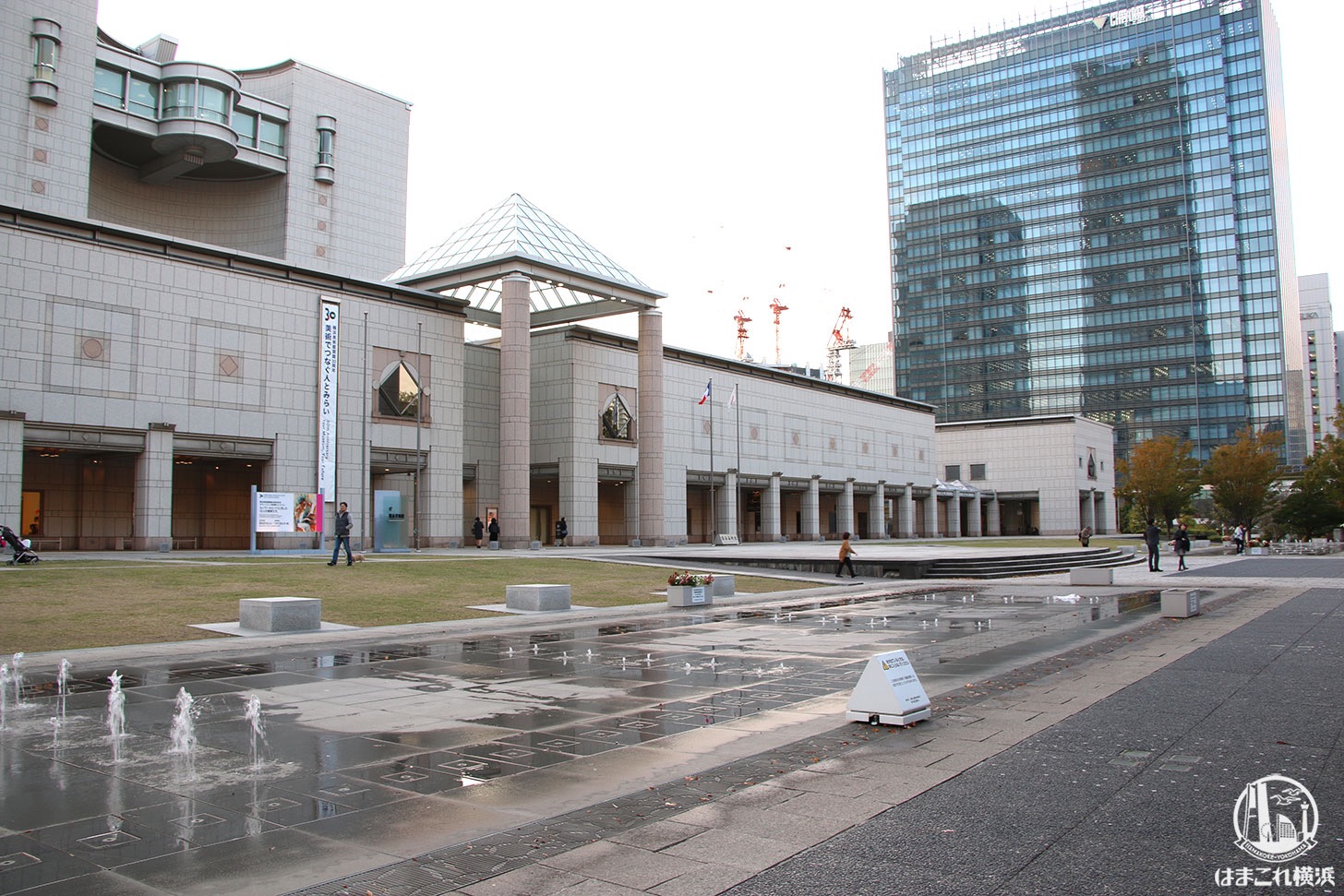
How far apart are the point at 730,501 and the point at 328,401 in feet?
119

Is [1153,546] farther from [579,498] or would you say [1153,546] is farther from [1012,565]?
[579,498]

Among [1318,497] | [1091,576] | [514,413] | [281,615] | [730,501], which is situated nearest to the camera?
[281,615]

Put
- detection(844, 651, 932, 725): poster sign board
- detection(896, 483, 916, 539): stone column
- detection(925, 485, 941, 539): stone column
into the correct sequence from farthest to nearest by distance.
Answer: detection(925, 485, 941, 539): stone column < detection(896, 483, 916, 539): stone column < detection(844, 651, 932, 725): poster sign board

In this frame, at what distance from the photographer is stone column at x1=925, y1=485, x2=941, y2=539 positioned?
103m

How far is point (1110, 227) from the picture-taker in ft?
500

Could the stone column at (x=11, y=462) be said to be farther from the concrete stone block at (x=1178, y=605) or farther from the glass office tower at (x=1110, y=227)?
the glass office tower at (x=1110, y=227)

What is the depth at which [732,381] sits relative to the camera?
77500 mm

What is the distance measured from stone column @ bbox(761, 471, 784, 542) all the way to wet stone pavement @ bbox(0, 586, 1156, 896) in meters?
63.2

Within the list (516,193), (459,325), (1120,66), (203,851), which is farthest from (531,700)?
(1120,66)

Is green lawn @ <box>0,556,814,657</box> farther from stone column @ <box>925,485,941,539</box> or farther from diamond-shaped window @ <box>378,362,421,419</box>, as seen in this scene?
stone column @ <box>925,485,941,539</box>

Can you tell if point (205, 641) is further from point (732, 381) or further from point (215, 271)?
point (732, 381)

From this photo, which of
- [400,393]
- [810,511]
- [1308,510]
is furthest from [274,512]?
[1308,510]

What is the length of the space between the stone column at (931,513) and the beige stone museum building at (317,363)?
10.6 inches

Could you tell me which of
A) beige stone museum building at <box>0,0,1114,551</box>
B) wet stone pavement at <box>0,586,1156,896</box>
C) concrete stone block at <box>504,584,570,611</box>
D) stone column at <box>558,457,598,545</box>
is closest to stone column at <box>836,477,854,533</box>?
beige stone museum building at <box>0,0,1114,551</box>
